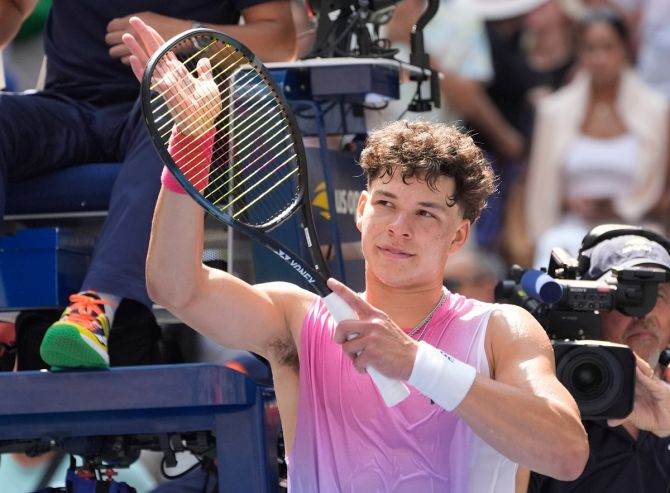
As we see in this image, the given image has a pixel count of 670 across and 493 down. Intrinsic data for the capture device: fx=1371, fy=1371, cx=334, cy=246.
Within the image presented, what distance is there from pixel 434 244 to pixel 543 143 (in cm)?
358

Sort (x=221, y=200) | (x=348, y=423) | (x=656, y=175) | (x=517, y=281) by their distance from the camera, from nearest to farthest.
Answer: (x=348, y=423), (x=221, y=200), (x=517, y=281), (x=656, y=175)

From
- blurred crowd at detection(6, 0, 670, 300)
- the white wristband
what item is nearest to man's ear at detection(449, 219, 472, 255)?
the white wristband

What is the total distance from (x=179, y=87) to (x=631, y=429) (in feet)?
5.06

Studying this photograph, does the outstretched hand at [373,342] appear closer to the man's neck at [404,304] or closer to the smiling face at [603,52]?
the man's neck at [404,304]

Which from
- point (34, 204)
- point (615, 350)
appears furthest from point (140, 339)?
point (615, 350)

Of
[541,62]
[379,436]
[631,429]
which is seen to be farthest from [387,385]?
[541,62]

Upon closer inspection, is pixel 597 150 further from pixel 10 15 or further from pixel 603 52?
pixel 10 15

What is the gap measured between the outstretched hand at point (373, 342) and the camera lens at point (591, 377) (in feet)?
2.39

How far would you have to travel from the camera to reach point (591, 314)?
10.8 feet

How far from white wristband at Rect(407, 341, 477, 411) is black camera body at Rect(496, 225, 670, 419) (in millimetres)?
628

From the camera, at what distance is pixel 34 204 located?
3.65 metres

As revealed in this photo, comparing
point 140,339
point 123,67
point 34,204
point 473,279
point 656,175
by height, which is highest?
point 123,67

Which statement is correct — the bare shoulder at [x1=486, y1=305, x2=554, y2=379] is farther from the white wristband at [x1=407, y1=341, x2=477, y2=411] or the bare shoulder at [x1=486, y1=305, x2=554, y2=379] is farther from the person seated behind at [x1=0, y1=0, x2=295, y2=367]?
the person seated behind at [x1=0, y1=0, x2=295, y2=367]

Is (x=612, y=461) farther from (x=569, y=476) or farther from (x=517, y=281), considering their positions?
(x=569, y=476)
